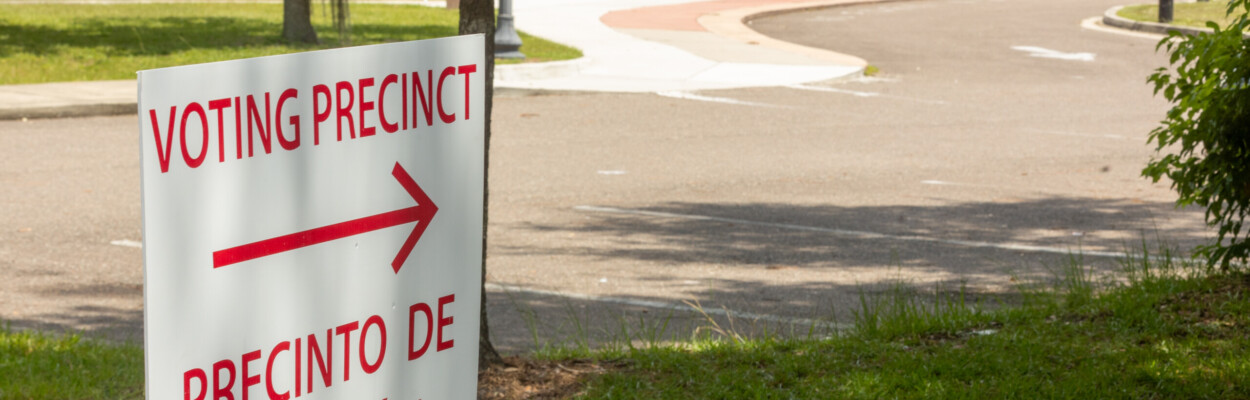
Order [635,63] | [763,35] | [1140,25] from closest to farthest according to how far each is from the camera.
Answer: [635,63] → [763,35] → [1140,25]

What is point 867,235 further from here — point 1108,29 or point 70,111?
point 1108,29

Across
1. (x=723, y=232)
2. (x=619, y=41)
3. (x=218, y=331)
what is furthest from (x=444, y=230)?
(x=619, y=41)

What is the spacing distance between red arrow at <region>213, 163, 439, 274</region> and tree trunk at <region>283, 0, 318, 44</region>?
16679 millimetres

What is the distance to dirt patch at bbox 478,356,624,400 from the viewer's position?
456cm

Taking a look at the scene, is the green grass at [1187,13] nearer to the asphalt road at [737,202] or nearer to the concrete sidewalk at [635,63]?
the concrete sidewalk at [635,63]

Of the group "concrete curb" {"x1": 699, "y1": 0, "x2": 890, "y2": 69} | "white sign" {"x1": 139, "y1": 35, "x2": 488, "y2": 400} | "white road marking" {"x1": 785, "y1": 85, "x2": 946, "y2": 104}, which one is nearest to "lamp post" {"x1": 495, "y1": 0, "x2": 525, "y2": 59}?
"white road marking" {"x1": 785, "y1": 85, "x2": 946, "y2": 104}

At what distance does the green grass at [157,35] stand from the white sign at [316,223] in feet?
35.4

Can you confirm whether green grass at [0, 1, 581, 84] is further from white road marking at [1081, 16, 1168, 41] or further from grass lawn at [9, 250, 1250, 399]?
white road marking at [1081, 16, 1168, 41]

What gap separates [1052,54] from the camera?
2067cm

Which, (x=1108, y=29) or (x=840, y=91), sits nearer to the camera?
(x=840, y=91)

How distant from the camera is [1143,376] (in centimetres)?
458

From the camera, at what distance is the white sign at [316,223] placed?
187cm

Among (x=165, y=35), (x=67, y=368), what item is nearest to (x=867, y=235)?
(x=67, y=368)

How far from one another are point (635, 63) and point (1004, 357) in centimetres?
1384
